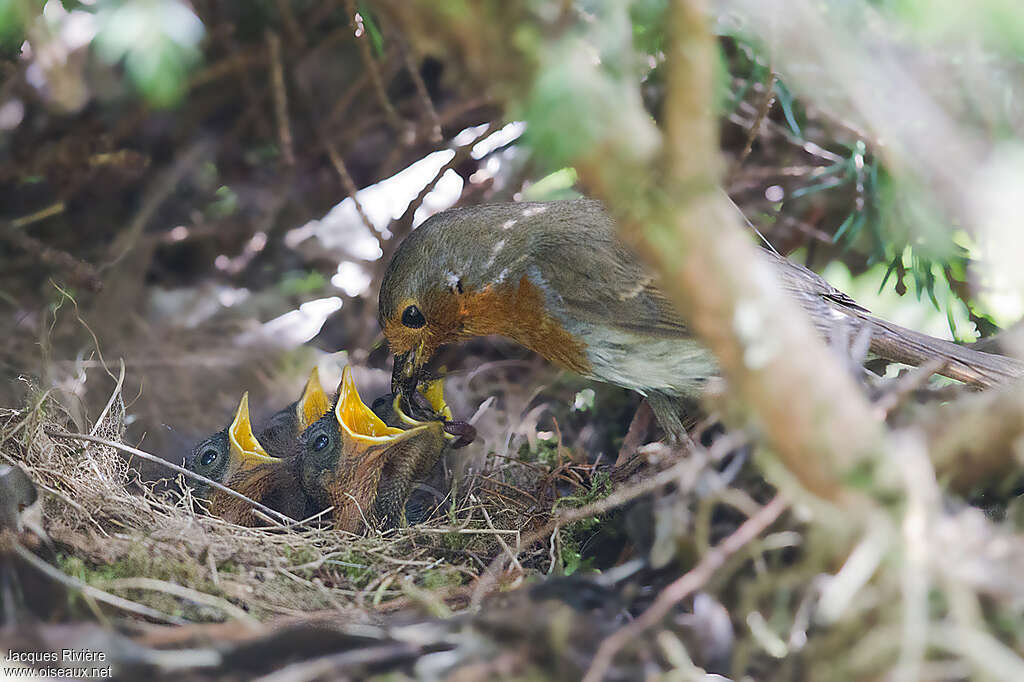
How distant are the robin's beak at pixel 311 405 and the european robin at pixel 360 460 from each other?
387 millimetres

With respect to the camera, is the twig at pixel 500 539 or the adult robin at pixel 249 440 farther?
the adult robin at pixel 249 440

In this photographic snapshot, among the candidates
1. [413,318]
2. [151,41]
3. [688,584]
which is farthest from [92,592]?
[413,318]

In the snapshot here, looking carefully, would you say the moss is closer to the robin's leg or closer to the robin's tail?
the robin's leg

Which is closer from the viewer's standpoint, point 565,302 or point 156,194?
point 565,302

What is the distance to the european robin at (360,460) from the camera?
368 cm

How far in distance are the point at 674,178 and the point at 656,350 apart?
1995 millimetres

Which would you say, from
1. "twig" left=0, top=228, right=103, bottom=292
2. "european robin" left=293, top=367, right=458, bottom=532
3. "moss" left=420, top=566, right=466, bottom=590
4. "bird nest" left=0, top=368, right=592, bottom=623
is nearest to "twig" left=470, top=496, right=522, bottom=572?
"bird nest" left=0, top=368, right=592, bottom=623

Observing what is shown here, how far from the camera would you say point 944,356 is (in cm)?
319

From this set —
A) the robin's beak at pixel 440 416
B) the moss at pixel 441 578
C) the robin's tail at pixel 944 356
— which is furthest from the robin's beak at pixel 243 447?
the robin's tail at pixel 944 356

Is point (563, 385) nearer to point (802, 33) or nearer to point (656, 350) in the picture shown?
point (656, 350)

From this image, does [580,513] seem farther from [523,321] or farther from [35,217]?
[35,217]

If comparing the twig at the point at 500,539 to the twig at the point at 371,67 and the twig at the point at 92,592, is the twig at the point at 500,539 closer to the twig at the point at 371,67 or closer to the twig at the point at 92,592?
the twig at the point at 92,592

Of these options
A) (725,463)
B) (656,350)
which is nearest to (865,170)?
(656,350)

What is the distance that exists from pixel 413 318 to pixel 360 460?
668mm
